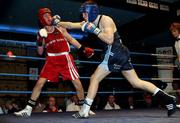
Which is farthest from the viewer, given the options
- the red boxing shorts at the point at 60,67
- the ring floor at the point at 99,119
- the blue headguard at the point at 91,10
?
the red boxing shorts at the point at 60,67

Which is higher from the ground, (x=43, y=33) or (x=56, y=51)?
(x=43, y=33)

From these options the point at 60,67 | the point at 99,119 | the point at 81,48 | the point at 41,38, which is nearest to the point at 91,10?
the point at 81,48

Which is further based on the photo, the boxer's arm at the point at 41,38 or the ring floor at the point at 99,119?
the boxer's arm at the point at 41,38

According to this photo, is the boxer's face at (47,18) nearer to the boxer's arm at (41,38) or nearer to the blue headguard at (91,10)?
the boxer's arm at (41,38)

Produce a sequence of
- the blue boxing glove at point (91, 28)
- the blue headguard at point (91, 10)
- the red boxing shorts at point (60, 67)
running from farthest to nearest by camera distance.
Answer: the red boxing shorts at point (60, 67)
the blue headguard at point (91, 10)
the blue boxing glove at point (91, 28)

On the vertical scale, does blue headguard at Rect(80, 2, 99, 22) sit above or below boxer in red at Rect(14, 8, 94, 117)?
above

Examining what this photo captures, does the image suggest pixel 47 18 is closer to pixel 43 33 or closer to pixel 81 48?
pixel 43 33

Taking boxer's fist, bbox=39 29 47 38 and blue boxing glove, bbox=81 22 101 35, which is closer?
blue boxing glove, bbox=81 22 101 35

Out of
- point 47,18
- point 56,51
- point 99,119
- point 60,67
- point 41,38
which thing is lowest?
point 99,119

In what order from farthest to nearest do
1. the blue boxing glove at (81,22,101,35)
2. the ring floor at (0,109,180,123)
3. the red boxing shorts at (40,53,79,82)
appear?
Result: the red boxing shorts at (40,53,79,82), the blue boxing glove at (81,22,101,35), the ring floor at (0,109,180,123)

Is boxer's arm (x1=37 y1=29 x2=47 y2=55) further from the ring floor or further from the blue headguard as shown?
the ring floor

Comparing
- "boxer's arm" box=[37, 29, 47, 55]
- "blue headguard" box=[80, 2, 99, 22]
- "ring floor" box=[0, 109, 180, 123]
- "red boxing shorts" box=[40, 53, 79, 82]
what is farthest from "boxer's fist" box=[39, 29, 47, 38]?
"ring floor" box=[0, 109, 180, 123]

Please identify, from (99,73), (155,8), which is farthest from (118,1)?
(99,73)

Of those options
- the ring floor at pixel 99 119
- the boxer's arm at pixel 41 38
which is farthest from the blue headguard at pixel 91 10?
the ring floor at pixel 99 119
